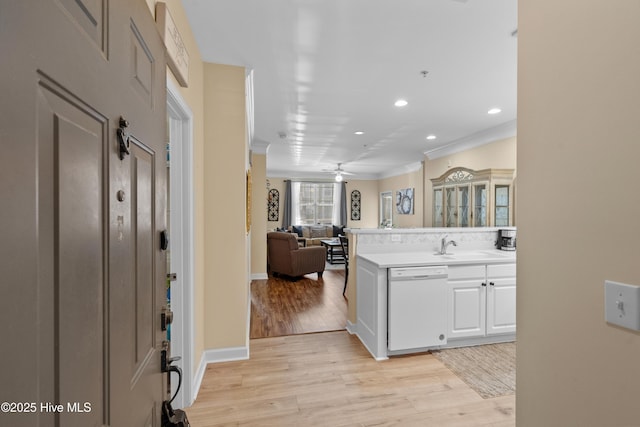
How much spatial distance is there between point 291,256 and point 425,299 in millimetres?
3136

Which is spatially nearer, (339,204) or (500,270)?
(500,270)

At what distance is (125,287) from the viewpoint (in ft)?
2.17

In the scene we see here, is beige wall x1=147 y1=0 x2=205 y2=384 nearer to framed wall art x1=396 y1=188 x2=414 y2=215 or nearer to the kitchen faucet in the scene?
the kitchen faucet

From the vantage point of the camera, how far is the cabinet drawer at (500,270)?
2.76m

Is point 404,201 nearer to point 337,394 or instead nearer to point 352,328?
point 352,328

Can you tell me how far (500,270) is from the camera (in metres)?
2.78

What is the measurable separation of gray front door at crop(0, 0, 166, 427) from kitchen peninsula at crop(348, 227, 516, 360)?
2.07m

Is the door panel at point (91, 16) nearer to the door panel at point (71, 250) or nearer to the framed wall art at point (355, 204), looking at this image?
the door panel at point (71, 250)

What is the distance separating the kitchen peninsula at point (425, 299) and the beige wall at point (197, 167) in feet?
5.03

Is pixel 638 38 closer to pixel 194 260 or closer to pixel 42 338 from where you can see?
pixel 42 338

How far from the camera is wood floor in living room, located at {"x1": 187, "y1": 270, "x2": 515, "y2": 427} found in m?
1.79

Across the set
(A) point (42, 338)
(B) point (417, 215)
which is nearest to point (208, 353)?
(A) point (42, 338)

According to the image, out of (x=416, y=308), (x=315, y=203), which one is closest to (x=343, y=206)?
(x=315, y=203)

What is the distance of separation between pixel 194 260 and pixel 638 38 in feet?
7.54
